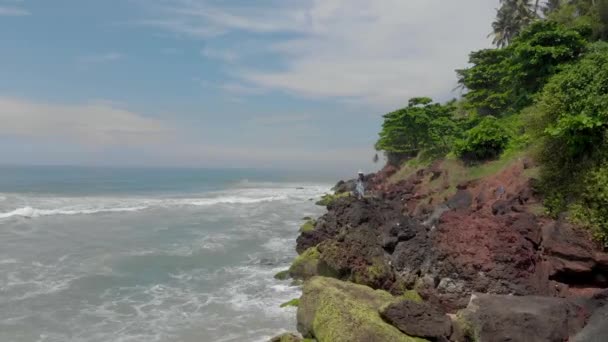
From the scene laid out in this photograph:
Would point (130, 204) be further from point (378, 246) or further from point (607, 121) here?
point (607, 121)

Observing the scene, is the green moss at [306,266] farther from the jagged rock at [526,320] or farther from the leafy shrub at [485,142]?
A: the leafy shrub at [485,142]

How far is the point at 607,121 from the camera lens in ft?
43.0

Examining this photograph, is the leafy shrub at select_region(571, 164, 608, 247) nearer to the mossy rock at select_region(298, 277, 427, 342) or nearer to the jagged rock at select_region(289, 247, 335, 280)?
the mossy rock at select_region(298, 277, 427, 342)

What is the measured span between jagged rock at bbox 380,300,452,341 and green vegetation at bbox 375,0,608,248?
595 cm

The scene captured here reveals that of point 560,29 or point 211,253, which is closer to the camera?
point 211,253

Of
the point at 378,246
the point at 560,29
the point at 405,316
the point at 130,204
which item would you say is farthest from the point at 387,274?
the point at 130,204

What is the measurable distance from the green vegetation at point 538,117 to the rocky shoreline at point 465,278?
1109mm

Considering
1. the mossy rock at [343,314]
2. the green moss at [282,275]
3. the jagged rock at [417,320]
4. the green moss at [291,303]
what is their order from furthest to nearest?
the green moss at [282,275] → the green moss at [291,303] → the jagged rock at [417,320] → the mossy rock at [343,314]

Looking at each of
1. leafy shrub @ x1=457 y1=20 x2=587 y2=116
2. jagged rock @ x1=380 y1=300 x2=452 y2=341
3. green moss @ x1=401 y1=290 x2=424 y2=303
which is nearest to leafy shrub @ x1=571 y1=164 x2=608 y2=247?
green moss @ x1=401 y1=290 x2=424 y2=303

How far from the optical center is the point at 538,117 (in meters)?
15.9

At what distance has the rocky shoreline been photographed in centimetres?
941

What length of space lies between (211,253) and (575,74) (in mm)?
18219

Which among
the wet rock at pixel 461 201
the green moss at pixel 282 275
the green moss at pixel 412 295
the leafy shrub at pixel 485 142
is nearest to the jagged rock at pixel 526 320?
the green moss at pixel 412 295

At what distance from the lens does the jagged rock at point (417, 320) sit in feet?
30.8
